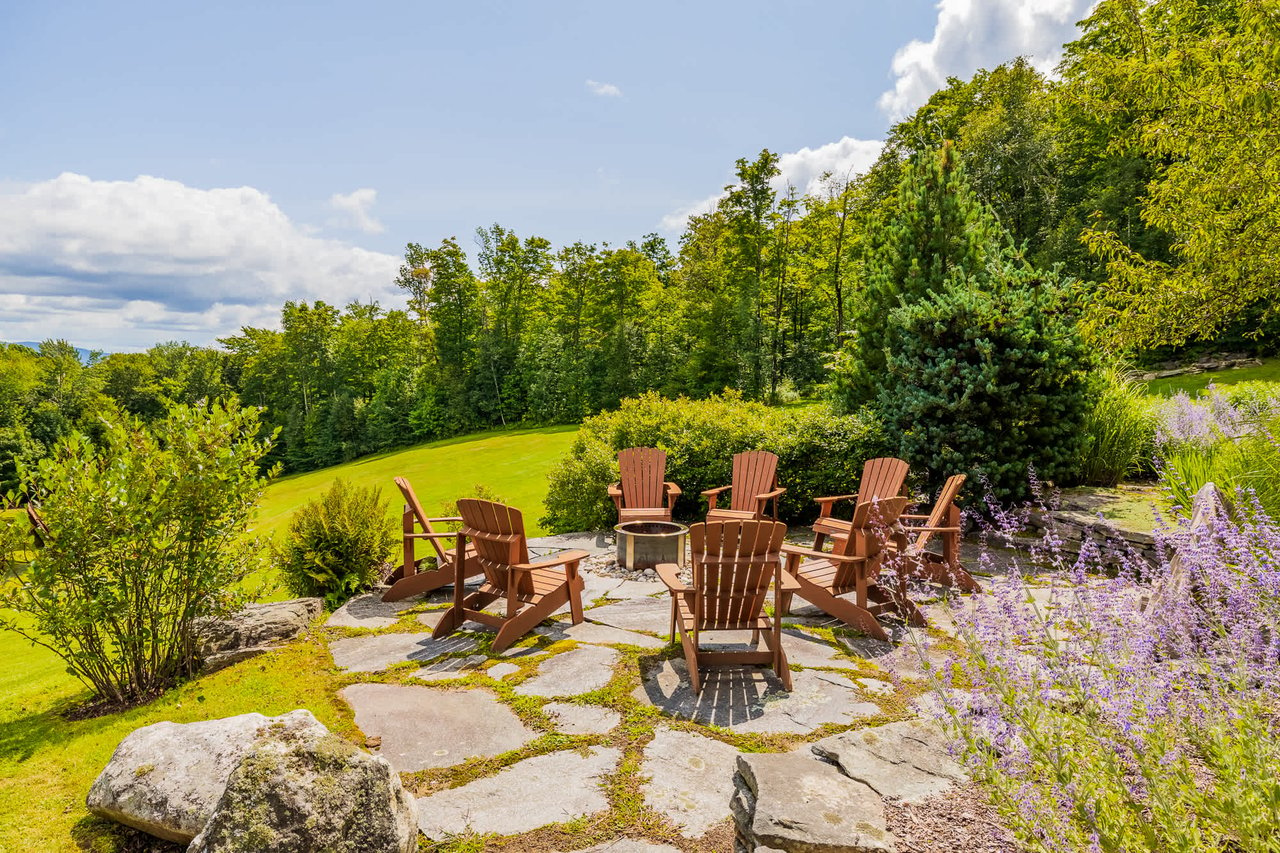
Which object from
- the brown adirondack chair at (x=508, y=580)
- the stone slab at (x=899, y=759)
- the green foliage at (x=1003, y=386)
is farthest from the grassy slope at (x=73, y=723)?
the green foliage at (x=1003, y=386)

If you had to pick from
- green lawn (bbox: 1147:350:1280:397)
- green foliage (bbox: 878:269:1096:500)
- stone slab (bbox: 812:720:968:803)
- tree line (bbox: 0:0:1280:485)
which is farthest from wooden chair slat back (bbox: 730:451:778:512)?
green lawn (bbox: 1147:350:1280:397)

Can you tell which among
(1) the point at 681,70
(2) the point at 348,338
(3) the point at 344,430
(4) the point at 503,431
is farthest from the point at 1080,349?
(2) the point at 348,338

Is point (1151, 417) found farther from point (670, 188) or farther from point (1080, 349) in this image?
point (670, 188)

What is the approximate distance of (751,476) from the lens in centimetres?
747

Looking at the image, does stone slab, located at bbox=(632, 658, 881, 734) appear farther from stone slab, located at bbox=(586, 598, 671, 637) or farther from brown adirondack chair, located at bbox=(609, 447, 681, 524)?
brown adirondack chair, located at bbox=(609, 447, 681, 524)

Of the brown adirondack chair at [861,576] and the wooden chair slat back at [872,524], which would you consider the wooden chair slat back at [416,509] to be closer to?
the brown adirondack chair at [861,576]

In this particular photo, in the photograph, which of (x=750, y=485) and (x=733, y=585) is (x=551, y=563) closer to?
(x=733, y=585)

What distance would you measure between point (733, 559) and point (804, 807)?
5.89 ft

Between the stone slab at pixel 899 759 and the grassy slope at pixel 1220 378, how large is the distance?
19711 millimetres

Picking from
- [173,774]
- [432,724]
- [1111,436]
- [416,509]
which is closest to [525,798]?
[432,724]

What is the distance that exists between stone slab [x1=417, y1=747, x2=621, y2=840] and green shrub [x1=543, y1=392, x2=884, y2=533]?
17.4 feet

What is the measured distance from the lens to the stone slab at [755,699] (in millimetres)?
3365

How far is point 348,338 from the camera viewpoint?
146ft

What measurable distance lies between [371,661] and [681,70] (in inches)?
316
